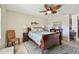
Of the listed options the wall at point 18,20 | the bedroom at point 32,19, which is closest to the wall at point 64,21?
the bedroom at point 32,19

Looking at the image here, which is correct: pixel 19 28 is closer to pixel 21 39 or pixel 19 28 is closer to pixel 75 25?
pixel 21 39

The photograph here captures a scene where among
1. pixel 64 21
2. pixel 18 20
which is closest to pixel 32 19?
pixel 18 20

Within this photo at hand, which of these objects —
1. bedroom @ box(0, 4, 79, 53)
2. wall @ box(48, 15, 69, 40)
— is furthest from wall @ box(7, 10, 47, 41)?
wall @ box(48, 15, 69, 40)

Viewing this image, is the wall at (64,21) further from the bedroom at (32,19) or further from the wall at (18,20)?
the wall at (18,20)

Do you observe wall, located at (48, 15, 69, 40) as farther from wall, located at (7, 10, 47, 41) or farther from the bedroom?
wall, located at (7, 10, 47, 41)

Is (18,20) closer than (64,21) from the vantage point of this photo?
Yes

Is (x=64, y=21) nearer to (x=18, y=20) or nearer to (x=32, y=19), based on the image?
(x=32, y=19)

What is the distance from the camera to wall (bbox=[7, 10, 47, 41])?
5.50 metres

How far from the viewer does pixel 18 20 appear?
6.00m

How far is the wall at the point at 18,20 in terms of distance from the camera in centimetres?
550

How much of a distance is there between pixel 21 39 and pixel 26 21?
56.6 inches

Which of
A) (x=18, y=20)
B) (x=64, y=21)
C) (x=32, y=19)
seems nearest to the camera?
(x=18, y=20)

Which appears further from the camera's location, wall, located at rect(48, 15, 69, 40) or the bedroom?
wall, located at rect(48, 15, 69, 40)
